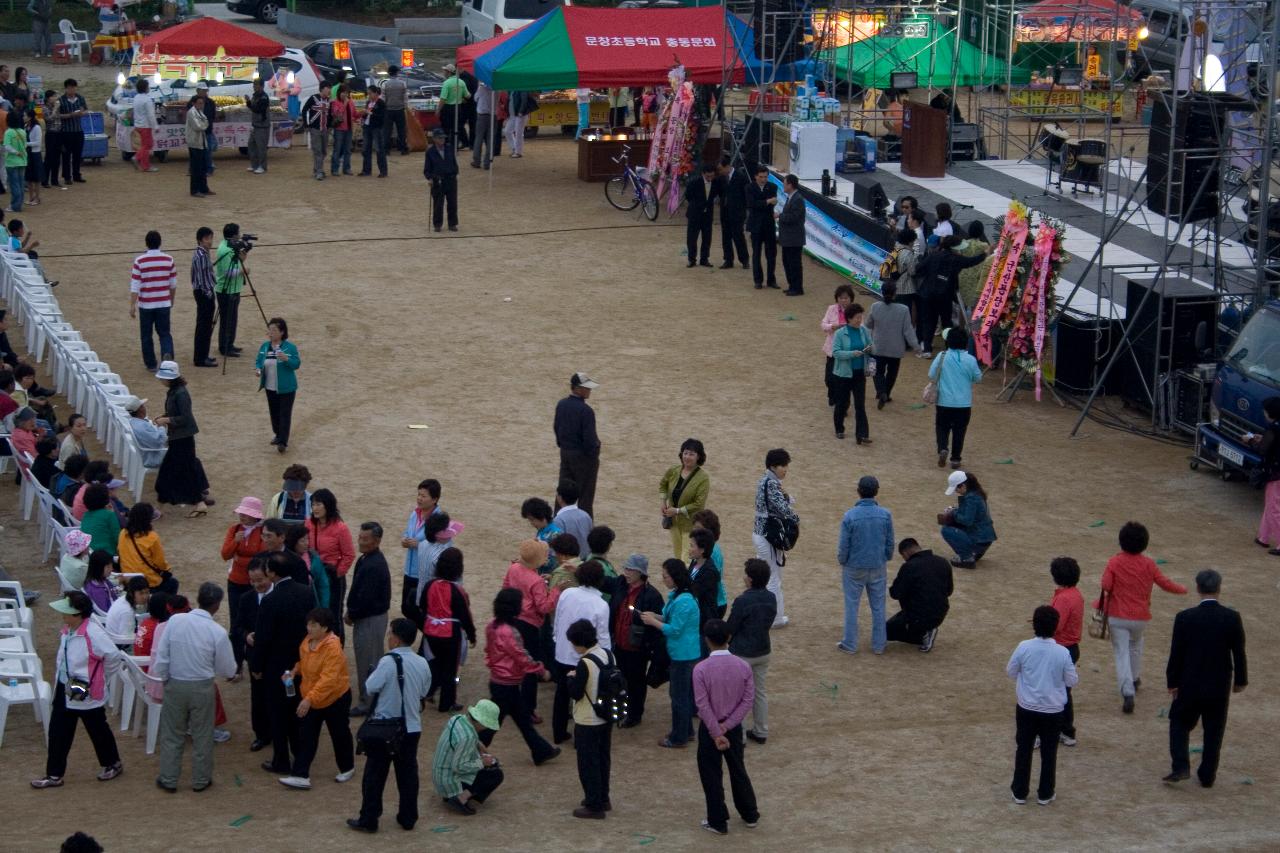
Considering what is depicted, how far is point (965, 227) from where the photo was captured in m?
21.4

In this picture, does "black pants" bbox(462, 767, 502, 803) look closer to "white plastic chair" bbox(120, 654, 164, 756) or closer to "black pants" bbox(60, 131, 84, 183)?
"white plastic chair" bbox(120, 654, 164, 756)

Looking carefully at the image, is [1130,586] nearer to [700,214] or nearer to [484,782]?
[484,782]

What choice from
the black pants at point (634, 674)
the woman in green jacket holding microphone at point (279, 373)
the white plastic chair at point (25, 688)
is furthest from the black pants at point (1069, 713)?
the woman in green jacket holding microphone at point (279, 373)

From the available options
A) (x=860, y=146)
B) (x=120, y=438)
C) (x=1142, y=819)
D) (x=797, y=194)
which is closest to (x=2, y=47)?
(x=860, y=146)

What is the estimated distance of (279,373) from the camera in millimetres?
14898

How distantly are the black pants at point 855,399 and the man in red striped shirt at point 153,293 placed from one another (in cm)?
666

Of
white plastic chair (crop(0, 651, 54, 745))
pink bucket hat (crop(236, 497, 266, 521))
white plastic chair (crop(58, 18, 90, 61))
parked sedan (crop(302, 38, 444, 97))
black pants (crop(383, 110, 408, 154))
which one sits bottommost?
white plastic chair (crop(0, 651, 54, 745))

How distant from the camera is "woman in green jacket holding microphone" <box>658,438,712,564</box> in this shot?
12.0m

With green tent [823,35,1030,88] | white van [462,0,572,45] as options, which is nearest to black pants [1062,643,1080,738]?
green tent [823,35,1030,88]

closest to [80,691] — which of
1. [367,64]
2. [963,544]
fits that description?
[963,544]

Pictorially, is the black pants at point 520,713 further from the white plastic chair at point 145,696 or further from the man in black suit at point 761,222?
the man in black suit at point 761,222

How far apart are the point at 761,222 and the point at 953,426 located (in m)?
6.33

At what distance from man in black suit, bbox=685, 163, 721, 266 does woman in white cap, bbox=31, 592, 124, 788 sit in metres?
12.6

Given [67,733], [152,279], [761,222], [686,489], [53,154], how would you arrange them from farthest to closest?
[53,154]
[761,222]
[152,279]
[686,489]
[67,733]
